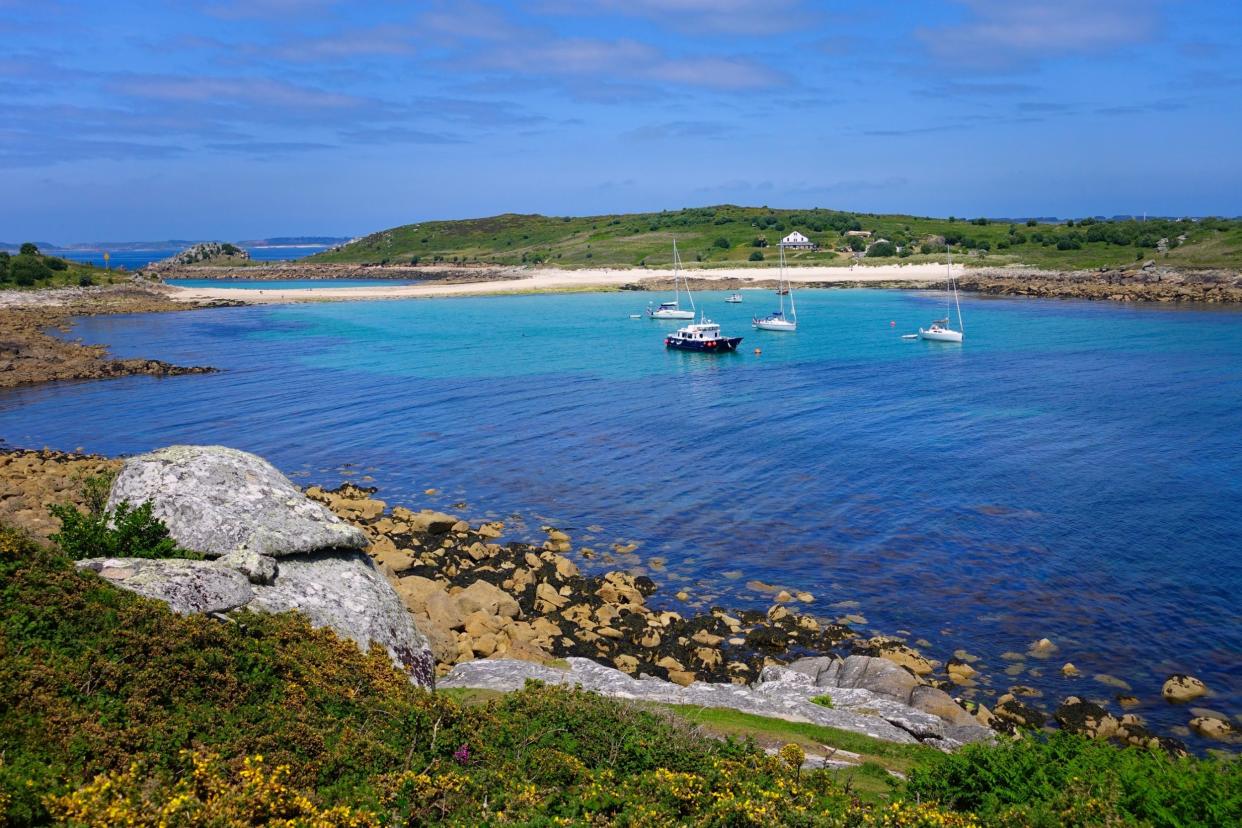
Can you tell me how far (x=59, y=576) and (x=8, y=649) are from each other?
2232mm

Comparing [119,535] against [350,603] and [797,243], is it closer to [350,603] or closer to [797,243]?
[350,603]

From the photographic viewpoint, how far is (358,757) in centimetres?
1062

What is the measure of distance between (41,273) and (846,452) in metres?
120

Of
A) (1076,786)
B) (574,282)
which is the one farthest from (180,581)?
(574,282)

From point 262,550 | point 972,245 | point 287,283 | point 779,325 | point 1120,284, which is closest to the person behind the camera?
point 262,550

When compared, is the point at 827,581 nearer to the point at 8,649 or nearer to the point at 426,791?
the point at 426,791

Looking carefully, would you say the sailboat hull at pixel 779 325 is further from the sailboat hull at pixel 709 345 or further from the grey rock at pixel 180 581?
the grey rock at pixel 180 581

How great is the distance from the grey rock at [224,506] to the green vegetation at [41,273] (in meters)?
114

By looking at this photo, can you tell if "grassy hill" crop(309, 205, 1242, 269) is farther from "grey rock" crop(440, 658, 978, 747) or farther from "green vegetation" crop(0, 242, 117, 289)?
"grey rock" crop(440, 658, 978, 747)

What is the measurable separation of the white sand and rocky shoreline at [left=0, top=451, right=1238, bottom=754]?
115 m

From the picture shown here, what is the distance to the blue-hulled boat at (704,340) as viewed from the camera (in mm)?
75938

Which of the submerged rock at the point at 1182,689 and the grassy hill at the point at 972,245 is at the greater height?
the grassy hill at the point at 972,245

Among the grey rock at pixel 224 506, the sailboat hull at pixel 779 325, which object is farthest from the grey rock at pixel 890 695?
the sailboat hull at pixel 779 325

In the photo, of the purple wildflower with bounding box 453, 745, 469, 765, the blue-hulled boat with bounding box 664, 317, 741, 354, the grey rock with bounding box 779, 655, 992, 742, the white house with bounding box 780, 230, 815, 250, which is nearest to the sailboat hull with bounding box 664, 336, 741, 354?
the blue-hulled boat with bounding box 664, 317, 741, 354
